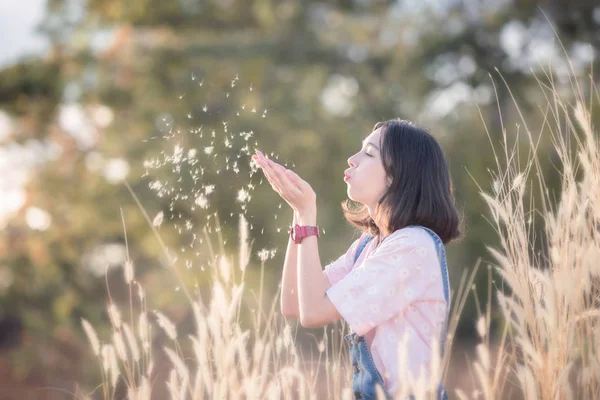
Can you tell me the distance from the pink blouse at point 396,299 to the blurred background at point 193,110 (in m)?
7.86

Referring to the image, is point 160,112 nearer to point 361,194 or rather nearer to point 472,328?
point 472,328

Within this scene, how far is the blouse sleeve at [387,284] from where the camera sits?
6.06 ft

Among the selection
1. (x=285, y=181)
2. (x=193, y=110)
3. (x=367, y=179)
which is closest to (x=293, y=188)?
(x=285, y=181)

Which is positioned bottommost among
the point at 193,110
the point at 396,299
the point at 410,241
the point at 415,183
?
the point at 396,299

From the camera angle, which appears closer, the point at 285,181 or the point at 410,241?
the point at 410,241

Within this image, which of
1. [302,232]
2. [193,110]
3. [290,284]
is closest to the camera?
[302,232]

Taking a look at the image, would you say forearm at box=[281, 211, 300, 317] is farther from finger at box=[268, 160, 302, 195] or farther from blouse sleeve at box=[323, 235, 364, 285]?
finger at box=[268, 160, 302, 195]

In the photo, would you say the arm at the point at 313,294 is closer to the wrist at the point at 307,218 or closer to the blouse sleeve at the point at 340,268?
the wrist at the point at 307,218

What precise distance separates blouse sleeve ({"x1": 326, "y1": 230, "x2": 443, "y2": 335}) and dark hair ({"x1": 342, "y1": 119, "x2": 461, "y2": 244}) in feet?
0.53

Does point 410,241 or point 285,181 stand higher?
point 285,181

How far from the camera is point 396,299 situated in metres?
1.86

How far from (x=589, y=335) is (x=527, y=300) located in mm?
205

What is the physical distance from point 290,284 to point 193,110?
29.7 feet

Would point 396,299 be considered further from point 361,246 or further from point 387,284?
point 361,246
